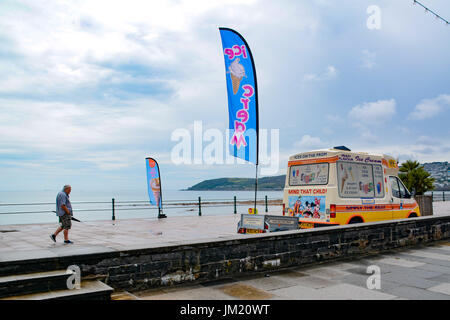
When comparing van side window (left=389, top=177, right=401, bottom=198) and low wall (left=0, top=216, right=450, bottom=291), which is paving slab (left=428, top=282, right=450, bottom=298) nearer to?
low wall (left=0, top=216, right=450, bottom=291)

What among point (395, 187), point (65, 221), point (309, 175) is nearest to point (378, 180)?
point (395, 187)

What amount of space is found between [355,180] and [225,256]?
6155 mm

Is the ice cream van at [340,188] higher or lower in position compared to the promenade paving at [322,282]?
higher

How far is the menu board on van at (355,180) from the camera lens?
424 inches

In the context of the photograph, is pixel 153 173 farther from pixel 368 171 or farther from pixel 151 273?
pixel 151 273

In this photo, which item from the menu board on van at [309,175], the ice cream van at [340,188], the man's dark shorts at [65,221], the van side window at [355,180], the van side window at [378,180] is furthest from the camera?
the van side window at [378,180]

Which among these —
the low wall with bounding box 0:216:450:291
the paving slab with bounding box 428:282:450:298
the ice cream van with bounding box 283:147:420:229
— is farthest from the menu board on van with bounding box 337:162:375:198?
the paving slab with bounding box 428:282:450:298

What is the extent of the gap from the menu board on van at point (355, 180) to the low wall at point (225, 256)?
1630 mm

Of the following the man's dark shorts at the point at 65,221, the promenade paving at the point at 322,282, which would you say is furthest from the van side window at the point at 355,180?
the man's dark shorts at the point at 65,221

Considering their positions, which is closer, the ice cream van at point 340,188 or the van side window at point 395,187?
the ice cream van at point 340,188

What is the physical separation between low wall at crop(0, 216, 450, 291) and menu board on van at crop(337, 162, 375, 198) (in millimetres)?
1630

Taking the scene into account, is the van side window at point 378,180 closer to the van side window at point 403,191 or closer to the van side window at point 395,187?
the van side window at point 395,187

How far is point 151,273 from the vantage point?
18.9 ft
